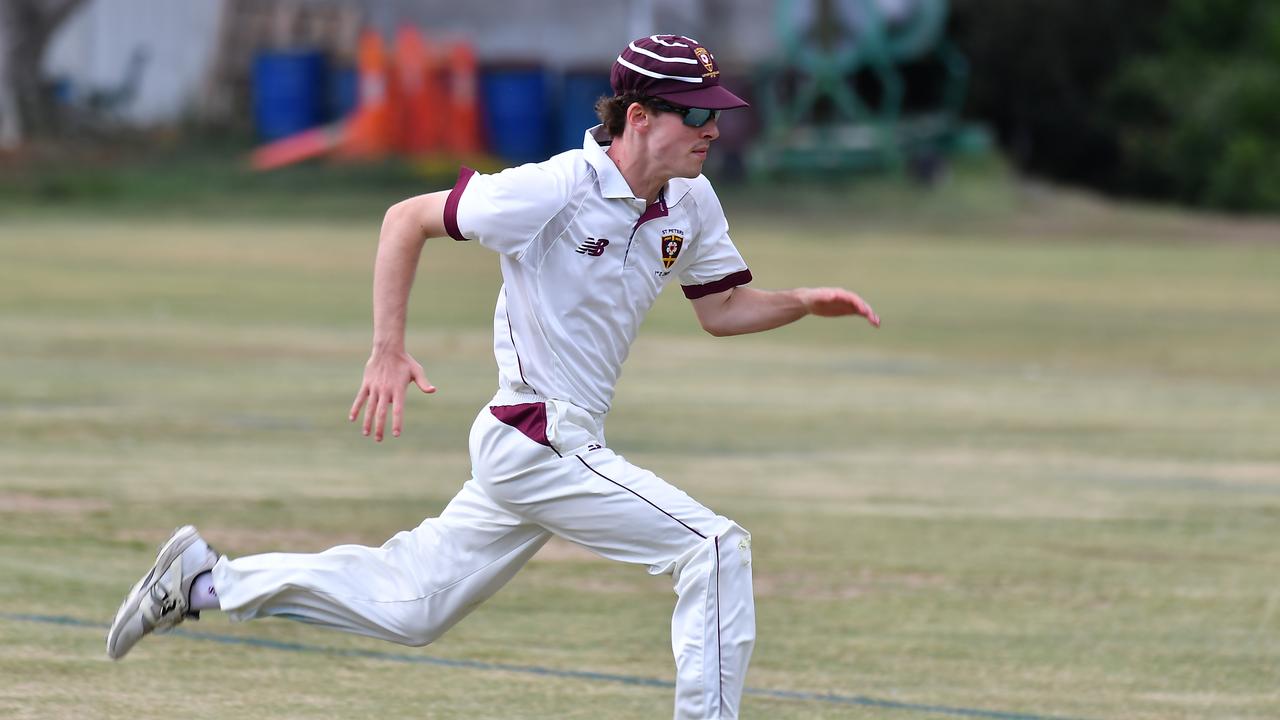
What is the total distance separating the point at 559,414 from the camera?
543 centimetres

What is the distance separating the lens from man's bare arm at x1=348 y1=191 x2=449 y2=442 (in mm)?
5383

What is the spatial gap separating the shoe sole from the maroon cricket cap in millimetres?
1769

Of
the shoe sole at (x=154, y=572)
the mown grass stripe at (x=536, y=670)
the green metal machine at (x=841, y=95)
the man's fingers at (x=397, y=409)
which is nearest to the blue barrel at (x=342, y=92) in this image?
the green metal machine at (x=841, y=95)

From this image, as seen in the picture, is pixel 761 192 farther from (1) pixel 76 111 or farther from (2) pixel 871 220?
(1) pixel 76 111

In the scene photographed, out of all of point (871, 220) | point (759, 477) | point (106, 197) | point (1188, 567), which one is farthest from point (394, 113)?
point (1188, 567)

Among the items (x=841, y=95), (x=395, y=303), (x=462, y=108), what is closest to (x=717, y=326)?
(x=395, y=303)

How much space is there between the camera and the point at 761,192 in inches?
1692

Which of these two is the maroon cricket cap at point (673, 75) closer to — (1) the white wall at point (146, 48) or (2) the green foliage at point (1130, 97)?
(1) the white wall at point (146, 48)

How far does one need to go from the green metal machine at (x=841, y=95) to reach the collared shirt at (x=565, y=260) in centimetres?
3932

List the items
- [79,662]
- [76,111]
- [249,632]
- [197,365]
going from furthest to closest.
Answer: [76,111], [197,365], [249,632], [79,662]

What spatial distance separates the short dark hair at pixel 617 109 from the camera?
17.9ft

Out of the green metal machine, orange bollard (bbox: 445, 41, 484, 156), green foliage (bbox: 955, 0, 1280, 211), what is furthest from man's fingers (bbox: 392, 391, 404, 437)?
green foliage (bbox: 955, 0, 1280, 211)

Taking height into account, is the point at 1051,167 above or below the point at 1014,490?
below

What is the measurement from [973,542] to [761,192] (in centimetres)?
3324
